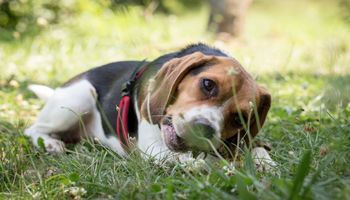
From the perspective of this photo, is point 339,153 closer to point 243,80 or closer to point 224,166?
point 224,166

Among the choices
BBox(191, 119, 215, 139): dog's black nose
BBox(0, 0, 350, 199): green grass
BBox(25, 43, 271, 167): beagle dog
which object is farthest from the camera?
BBox(25, 43, 271, 167): beagle dog

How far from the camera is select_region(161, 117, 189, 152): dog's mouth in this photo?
3.71 m

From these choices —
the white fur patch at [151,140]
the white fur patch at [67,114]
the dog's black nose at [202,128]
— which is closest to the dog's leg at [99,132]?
the white fur patch at [67,114]

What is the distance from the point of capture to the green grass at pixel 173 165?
2.89 metres

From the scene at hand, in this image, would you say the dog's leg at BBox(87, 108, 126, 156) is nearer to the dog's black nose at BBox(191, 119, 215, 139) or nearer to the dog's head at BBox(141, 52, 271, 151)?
the dog's head at BBox(141, 52, 271, 151)

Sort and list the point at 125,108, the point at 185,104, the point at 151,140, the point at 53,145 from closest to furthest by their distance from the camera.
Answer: the point at 185,104, the point at 151,140, the point at 125,108, the point at 53,145

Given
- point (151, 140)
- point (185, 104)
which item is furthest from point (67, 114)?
point (185, 104)

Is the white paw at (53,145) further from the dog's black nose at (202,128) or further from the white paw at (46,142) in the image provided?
the dog's black nose at (202,128)

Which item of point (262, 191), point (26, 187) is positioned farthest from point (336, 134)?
point (26, 187)

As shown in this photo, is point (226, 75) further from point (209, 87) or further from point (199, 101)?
point (199, 101)

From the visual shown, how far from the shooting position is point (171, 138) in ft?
12.3

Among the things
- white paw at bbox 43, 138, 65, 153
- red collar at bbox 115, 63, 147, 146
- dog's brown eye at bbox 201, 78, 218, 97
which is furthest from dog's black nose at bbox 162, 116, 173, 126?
white paw at bbox 43, 138, 65, 153

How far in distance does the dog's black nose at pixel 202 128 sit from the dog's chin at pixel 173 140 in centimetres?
21

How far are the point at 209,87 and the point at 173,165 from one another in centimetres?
53
